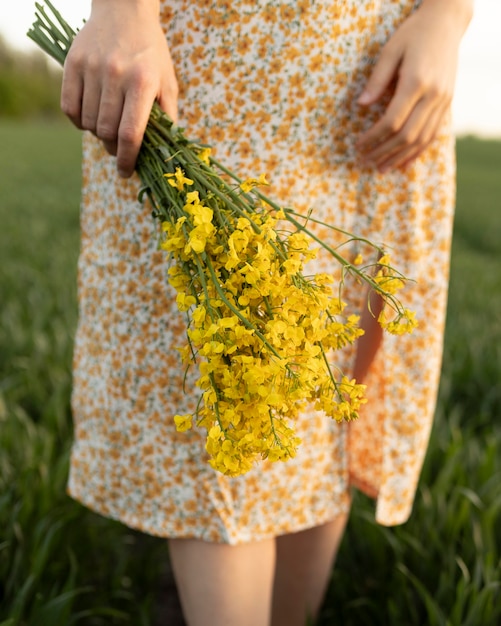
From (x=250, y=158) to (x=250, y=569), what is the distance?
704mm

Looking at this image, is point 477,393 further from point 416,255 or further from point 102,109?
point 102,109

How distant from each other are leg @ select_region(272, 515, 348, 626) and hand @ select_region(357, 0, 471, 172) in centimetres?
80

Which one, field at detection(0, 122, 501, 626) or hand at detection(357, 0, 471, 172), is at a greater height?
hand at detection(357, 0, 471, 172)

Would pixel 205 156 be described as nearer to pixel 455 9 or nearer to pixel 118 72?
pixel 118 72

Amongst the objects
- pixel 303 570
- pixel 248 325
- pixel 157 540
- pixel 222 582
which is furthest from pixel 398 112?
pixel 157 540

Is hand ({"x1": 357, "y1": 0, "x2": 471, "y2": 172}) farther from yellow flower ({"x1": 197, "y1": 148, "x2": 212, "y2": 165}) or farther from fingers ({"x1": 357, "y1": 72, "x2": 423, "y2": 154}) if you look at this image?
yellow flower ({"x1": 197, "y1": 148, "x2": 212, "y2": 165})

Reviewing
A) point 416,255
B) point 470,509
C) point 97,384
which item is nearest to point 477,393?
point 470,509

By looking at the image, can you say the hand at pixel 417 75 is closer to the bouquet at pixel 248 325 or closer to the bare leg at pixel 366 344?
the bare leg at pixel 366 344

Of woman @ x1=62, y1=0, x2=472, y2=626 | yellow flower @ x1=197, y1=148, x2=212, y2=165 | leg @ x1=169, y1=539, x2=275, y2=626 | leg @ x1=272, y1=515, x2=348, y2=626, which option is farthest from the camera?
leg @ x1=272, y1=515, x2=348, y2=626

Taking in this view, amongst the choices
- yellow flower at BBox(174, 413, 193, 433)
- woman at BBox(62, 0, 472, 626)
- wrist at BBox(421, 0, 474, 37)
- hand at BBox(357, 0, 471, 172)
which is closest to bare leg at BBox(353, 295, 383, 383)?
woman at BBox(62, 0, 472, 626)

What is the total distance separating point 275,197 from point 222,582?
65 cm

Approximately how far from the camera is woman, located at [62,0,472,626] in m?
1.06

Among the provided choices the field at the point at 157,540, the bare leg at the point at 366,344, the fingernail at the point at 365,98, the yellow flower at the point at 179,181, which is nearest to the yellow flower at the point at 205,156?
the yellow flower at the point at 179,181

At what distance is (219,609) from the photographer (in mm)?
1182
